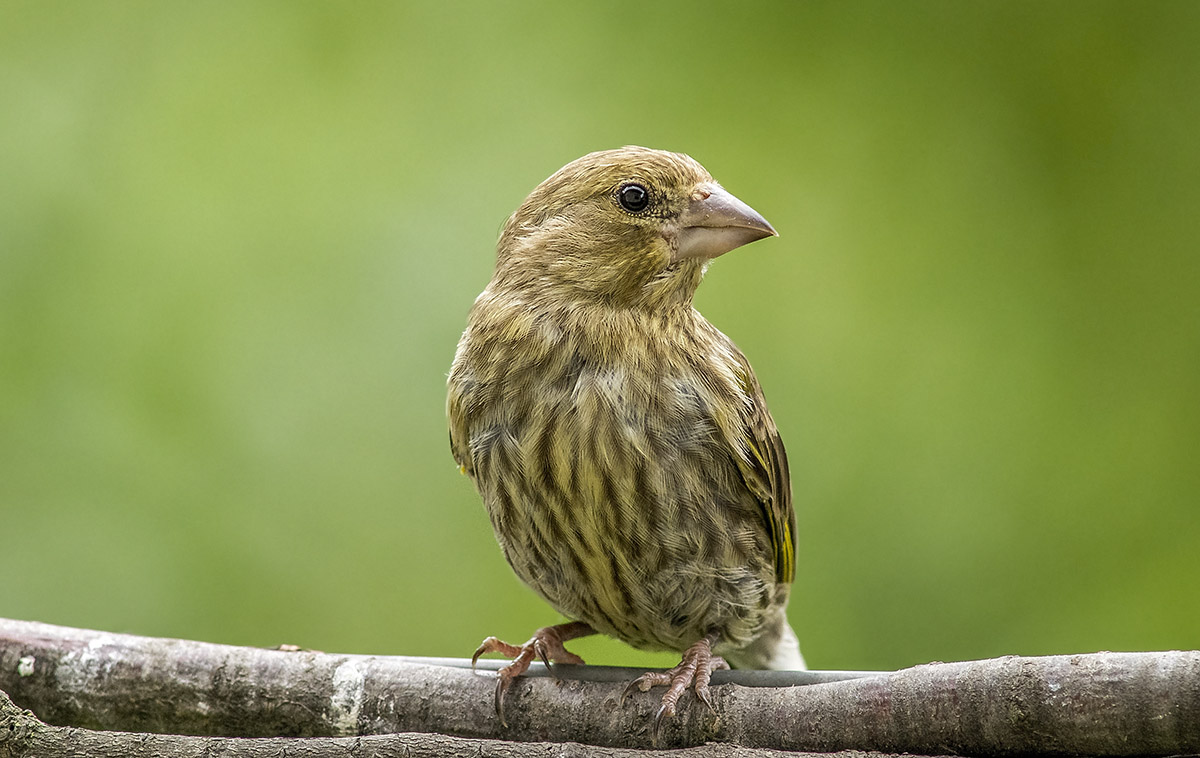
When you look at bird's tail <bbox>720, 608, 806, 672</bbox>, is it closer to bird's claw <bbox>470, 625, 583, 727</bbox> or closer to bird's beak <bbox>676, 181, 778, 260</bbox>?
bird's claw <bbox>470, 625, 583, 727</bbox>

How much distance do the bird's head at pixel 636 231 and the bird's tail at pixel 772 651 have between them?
109cm

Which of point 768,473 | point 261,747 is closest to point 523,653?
point 768,473

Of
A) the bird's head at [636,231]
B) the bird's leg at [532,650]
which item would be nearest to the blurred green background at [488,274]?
the bird's leg at [532,650]

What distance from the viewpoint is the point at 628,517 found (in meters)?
2.86

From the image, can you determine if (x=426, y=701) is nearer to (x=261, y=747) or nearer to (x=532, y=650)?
(x=532, y=650)

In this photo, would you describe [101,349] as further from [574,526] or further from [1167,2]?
[1167,2]

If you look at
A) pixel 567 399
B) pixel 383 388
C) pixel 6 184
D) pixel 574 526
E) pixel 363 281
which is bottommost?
pixel 574 526

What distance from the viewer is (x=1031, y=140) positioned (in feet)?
14.9

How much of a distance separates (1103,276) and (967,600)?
1222 mm

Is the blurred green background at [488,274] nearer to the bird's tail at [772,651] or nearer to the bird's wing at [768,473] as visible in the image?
the bird's tail at [772,651]

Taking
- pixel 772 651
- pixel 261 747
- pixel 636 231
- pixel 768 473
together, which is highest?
pixel 636 231

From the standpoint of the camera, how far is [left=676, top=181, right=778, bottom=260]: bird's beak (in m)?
2.89

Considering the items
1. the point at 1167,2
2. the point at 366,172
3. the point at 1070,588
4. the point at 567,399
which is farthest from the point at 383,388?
the point at 1167,2

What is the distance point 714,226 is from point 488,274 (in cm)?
191
